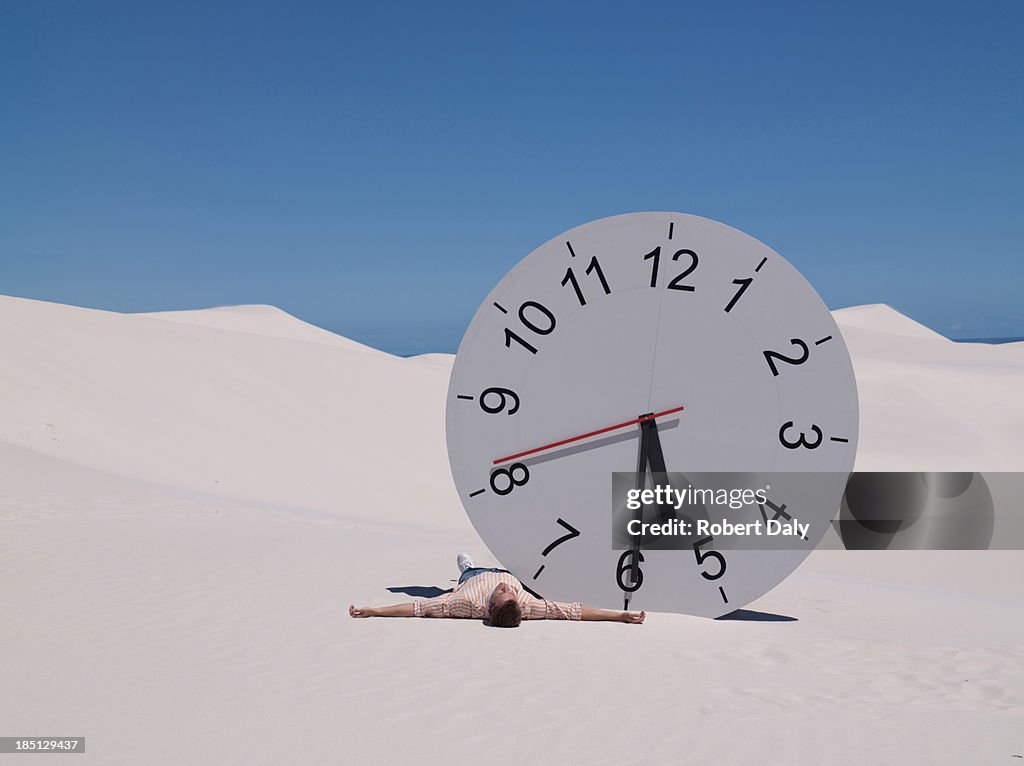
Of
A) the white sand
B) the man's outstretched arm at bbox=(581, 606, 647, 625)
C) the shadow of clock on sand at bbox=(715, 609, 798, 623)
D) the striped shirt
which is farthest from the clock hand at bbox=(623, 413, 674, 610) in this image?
the shadow of clock on sand at bbox=(715, 609, 798, 623)

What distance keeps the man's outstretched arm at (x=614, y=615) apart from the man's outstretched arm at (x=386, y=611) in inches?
50.5

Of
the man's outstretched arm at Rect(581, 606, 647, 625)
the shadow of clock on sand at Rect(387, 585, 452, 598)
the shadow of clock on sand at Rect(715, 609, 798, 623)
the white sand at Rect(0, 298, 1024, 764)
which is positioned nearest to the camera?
the white sand at Rect(0, 298, 1024, 764)

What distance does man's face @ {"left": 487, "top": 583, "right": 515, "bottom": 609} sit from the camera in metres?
6.20

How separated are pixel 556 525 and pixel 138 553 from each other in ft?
14.3

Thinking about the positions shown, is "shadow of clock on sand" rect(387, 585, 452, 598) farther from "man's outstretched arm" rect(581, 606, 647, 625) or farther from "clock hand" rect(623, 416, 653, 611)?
"clock hand" rect(623, 416, 653, 611)

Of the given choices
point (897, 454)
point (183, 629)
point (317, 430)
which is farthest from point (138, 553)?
point (897, 454)

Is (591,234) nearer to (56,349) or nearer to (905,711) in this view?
(905,711)

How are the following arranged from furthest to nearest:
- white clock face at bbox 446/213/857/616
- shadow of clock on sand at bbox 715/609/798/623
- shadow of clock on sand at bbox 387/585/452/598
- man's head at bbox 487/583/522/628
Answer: shadow of clock on sand at bbox 387/585/452/598 → shadow of clock on sand at bbox 715/609/798/623 → white clock face at bbox 446/213/857/616 → man's head at bbox 487/583/522/628

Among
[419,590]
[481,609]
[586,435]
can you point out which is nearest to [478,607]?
[481,609]

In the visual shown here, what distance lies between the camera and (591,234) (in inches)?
262

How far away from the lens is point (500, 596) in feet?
20.5

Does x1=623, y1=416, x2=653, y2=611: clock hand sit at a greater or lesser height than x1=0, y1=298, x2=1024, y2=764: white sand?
greater

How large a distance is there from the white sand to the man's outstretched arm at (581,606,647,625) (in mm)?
145

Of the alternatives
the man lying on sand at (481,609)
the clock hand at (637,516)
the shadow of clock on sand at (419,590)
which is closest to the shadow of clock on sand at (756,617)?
the clock hand at (637,516)
